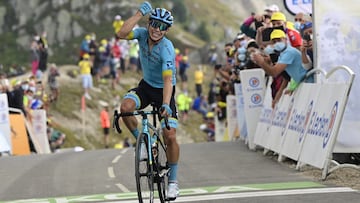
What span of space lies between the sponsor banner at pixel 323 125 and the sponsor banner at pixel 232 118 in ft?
31.0

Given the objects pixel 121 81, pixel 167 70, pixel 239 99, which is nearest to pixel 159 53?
pixel 167 70

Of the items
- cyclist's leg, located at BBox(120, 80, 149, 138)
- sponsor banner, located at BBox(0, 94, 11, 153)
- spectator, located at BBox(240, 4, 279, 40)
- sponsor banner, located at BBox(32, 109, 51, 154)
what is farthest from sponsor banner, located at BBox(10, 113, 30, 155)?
cyclist's leg, located at BBox(120, 80, 149, 138)

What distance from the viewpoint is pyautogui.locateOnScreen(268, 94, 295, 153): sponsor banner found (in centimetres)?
1648

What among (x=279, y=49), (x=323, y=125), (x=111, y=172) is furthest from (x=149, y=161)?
(x=279, y=49)

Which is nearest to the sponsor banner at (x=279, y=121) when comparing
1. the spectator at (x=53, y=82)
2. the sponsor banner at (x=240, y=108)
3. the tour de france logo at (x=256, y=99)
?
the tour de france logo at (x=256, y=99)

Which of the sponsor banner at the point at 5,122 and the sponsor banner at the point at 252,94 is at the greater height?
the sponsor banner at the point at 252,94

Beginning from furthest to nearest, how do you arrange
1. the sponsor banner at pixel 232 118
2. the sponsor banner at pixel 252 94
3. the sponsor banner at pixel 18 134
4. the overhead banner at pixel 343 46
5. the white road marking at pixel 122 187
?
the sponsor banner at pixel 18 134, the sponsor banner at pixel 232 118, the sponsor banner at pixel 252 94, the overhead banner at pixel 343 46, the white road marking at pixel 122 187

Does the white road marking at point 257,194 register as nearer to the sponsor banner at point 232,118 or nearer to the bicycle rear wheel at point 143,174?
the bicycle rear wheel at point 143,174

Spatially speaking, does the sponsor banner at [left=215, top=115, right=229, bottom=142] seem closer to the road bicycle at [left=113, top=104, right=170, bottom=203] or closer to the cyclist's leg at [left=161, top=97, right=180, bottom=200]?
the cyclist's leg at [left=161, top=97, right=180, bottom=200]

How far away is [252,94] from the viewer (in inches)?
773

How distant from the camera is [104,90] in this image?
1730 inches

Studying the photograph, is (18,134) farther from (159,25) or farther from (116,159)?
(159,25)

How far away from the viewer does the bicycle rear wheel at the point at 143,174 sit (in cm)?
990

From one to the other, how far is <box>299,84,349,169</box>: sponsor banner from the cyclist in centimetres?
344
